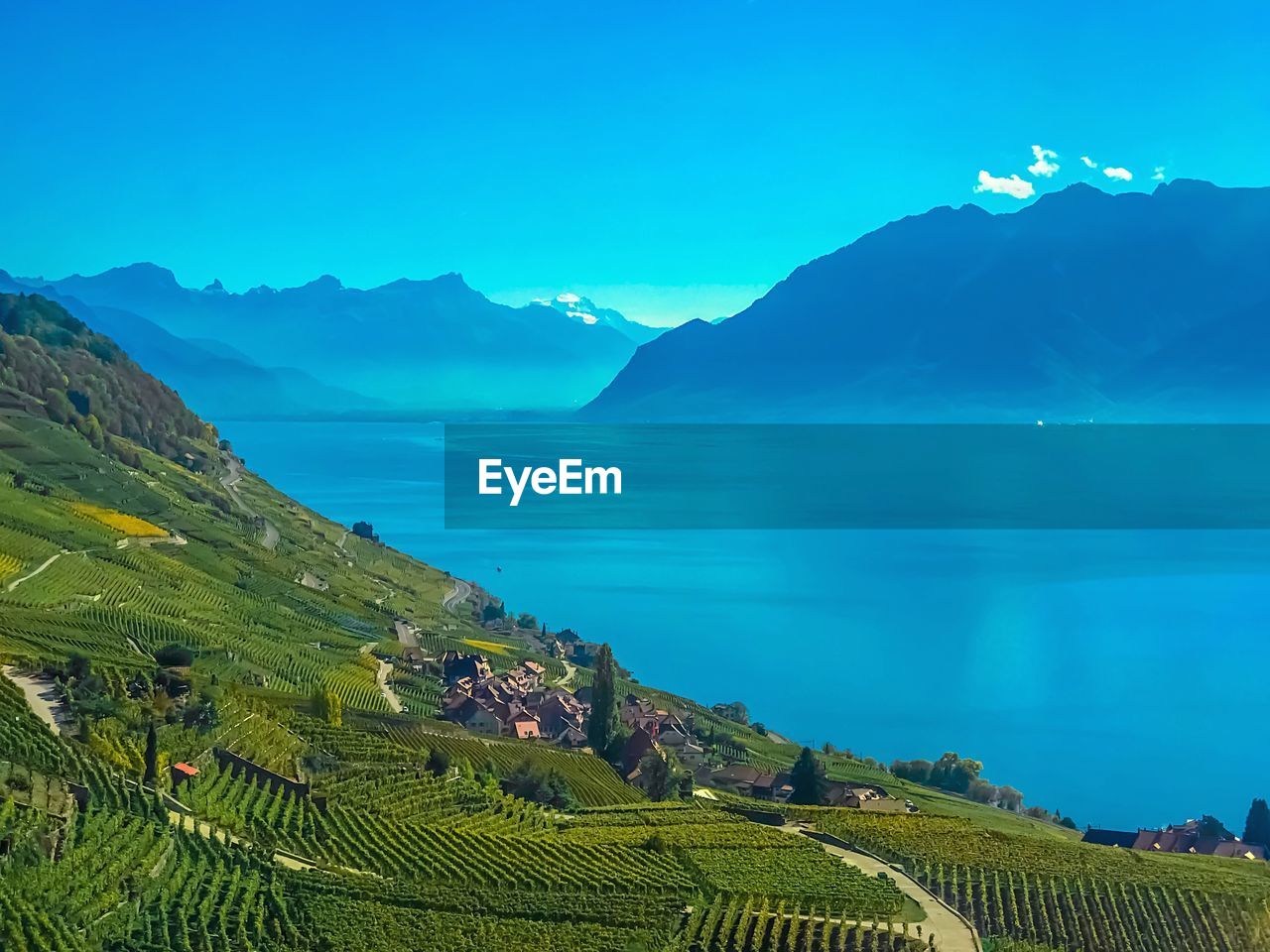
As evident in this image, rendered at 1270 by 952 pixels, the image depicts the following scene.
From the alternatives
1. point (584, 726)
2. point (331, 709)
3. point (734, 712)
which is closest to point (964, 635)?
point (734, 712)

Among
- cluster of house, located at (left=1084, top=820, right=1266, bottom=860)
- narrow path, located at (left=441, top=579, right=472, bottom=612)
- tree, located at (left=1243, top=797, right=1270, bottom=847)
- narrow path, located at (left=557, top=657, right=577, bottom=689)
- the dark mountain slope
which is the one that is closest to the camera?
cluster of house, located at (left=1084, top=820, right=1266, bottom=860)

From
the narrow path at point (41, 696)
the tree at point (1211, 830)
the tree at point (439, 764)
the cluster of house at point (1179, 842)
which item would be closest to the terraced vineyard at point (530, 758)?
the tree at point (439, 764)

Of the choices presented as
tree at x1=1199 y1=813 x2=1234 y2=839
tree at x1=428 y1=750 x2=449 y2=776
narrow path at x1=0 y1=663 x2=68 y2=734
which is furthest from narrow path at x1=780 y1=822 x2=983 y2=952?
tree at x1=1199 y1=813 x2=1234 y2=839

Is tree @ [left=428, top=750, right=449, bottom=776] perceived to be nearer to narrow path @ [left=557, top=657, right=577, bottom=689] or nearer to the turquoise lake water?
narrow path @ [left=557, top=657, right=577, bottom=689]

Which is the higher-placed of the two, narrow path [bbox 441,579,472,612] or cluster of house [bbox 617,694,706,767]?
narrow path [bbox 441,579,472,612]

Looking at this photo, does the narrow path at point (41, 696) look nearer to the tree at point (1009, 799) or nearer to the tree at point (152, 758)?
the tree at point (152, 758)

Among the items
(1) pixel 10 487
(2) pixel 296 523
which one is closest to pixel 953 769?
(1) pixel 10 487
